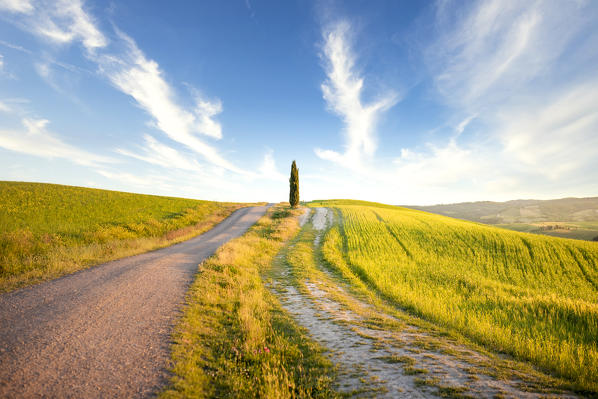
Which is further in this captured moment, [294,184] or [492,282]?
[294,184]

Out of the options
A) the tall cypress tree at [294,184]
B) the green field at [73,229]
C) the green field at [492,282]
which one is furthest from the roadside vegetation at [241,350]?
A: the tall cypress tree at [294,184]

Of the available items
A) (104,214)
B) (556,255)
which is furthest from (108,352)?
(556,255)

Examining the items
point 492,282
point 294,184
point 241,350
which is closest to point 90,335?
point 241,350

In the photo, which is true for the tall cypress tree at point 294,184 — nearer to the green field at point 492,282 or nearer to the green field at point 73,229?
the green field at point 73,229

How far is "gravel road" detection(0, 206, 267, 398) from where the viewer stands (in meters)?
3.65

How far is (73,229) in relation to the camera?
17.0m

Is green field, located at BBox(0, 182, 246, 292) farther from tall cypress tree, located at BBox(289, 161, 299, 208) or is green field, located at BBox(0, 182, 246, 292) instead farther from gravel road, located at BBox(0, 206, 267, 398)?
tall cypress tree, located at BBox(289, 161, 299, 208)

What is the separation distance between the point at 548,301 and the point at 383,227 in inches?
713

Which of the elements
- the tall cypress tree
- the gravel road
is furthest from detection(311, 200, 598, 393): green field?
the tall cypress tree

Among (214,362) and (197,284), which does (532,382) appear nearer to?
(214,362)

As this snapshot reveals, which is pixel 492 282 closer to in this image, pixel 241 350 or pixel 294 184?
pixel 241 350

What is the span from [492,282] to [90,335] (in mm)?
17062

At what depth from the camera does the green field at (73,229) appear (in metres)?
9.62

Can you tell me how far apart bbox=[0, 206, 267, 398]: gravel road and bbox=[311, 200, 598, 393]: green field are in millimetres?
7638
